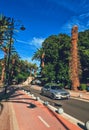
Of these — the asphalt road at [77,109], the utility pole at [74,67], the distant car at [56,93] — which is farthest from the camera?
the utility pole at [74,67]

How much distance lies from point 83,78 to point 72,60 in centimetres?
1602

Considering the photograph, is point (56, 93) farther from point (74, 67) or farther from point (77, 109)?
point (74, 67)

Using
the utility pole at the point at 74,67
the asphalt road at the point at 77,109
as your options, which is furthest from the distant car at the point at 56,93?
the utility pole at the point at 74,67

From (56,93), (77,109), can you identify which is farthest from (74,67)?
(77,109)

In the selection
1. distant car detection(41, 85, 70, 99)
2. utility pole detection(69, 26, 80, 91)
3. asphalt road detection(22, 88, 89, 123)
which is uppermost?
utility pole detection(69, 26, 80, 91)

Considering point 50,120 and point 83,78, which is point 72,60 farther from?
point 50,120

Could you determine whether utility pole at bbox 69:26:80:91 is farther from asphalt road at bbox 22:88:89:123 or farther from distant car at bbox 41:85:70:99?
asphalt road at bbox 22:88:89:123

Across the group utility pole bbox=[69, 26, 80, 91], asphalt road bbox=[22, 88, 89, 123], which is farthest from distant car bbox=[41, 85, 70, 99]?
utility pole bbox=[69, 26, 80, 91]

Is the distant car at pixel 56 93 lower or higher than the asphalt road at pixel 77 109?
higher

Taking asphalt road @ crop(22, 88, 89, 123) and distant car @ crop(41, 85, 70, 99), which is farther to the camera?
distant car @ crop(41, 85, 70, 99)

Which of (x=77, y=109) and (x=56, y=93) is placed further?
(x=56, y=93)

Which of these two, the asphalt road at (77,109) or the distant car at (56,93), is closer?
the asphalt road at (77,109)

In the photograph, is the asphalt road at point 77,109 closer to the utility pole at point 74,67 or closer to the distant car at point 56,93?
the distant car at point 56,93

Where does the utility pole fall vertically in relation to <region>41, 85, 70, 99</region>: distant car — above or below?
above
